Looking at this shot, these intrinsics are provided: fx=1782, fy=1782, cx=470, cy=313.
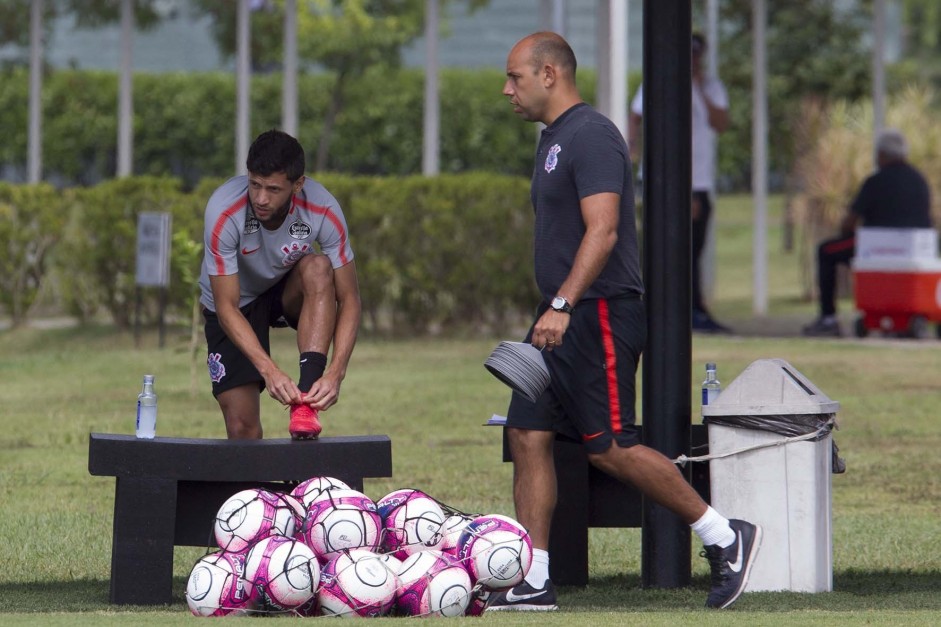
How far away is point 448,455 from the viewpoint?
34.4ft

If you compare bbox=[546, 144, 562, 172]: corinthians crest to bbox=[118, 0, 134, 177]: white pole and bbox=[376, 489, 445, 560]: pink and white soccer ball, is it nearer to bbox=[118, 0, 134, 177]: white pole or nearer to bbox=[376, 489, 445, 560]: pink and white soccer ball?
bbox=[376, 489, 445, 560]: pink and white soccer ball

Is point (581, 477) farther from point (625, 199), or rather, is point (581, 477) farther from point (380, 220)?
point (380, 220)

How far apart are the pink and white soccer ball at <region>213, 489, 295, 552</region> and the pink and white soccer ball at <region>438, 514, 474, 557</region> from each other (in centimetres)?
53

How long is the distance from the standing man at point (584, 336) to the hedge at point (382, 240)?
9.54 m

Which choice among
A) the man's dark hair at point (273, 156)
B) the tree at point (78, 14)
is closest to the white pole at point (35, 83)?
the tree at point (78, 14)

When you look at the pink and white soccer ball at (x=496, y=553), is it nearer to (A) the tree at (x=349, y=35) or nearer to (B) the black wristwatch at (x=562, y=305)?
(B) the black wristwatch at (x=562, y=305)

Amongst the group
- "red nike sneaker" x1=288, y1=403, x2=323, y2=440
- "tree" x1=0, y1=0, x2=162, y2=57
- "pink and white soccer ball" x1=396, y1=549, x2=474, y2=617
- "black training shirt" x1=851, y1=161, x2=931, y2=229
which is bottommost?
"pink and white soccer ball" x1=396, y1=549, x2=474, y2=617

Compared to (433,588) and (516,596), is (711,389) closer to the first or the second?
(516,596)

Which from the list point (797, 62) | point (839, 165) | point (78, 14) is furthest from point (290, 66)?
point (797, 62)

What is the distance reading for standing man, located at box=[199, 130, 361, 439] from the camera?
6.77m

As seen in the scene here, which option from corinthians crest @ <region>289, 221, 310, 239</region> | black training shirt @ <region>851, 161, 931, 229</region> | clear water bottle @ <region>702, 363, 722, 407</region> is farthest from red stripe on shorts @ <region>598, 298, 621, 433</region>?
black training shirt @ <region>851, 161, 931, 229</region>

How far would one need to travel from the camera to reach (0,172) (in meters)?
29.7

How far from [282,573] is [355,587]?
0.25 meters

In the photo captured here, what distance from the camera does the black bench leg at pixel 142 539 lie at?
6465 millimetres
